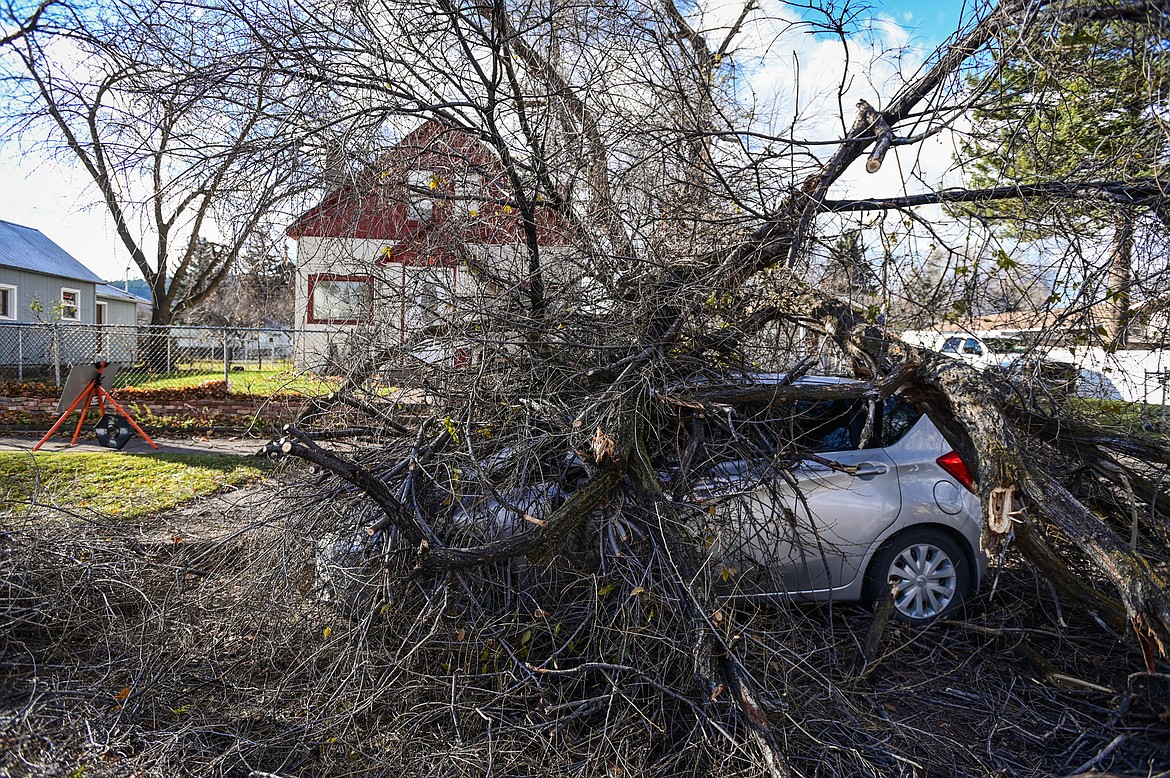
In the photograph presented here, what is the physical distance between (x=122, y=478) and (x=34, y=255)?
84.5ft

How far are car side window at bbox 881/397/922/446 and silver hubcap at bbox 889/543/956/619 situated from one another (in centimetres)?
74

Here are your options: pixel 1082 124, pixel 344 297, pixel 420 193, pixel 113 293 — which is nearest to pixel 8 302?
pixel 113 293

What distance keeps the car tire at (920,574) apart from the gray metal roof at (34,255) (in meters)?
29.7

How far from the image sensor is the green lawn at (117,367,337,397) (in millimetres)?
5145

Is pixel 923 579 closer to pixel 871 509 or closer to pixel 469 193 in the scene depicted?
pixel 871 509

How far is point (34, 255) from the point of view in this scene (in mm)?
27281

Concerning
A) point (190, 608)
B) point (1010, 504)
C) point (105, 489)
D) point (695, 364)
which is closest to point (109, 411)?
point (105, 489)

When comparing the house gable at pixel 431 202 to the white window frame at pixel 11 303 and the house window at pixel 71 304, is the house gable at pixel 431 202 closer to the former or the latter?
the house window at pixel 71 304

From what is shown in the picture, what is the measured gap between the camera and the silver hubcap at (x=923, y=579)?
475cm

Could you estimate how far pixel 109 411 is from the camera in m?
11.7

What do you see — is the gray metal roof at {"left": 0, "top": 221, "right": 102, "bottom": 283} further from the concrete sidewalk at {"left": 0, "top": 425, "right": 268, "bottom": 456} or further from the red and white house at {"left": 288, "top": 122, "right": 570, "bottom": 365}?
the red and white house at {"left": 288, "top": 122, "right": 570, "bottom": 365}

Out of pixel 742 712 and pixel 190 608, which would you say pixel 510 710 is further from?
pixel 190 608

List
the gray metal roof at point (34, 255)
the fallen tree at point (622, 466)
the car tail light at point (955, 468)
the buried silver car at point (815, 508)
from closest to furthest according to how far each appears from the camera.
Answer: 1. the fallen tree at point (622, 466)
2. the buried silver car at point (815, 508)
3. the car tail light at point (955, 468)
4. the gray metal roof at point (34, 255)

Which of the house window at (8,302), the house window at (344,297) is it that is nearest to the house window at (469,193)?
the house window at (344,297)
